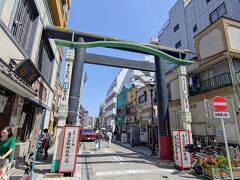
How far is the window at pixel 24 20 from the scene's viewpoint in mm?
7199

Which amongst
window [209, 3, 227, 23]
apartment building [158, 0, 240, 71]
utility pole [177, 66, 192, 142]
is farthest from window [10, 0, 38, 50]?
window [209, 3, 227, 23]

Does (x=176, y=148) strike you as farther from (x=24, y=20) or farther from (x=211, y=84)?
(x=24, y=20)

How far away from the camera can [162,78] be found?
11.8 m

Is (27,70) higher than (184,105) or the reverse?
higher

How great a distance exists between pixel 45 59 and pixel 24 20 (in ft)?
14.0

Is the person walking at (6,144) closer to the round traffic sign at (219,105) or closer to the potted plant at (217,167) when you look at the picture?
the round traffic sign at (219,105)

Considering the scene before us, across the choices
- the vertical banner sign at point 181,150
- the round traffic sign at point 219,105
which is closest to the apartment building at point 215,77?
the vertical banner sign at point 181,150

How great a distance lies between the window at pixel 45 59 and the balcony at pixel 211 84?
41.8ft

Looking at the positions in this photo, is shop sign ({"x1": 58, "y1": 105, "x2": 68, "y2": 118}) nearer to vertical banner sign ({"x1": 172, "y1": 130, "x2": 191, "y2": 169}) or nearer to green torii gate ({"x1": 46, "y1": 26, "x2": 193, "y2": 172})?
green torii gate ({"x1": 46, "y1": 26, "x2": 193, "y2": 172})

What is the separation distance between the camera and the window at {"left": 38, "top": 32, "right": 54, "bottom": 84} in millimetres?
10555

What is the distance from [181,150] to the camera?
27.2ft

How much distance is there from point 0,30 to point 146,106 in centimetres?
1840

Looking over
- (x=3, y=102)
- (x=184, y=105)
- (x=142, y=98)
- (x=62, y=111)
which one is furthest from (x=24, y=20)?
(x=142, y=98)

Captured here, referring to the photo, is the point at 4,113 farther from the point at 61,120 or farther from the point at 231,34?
the point at 231,34
